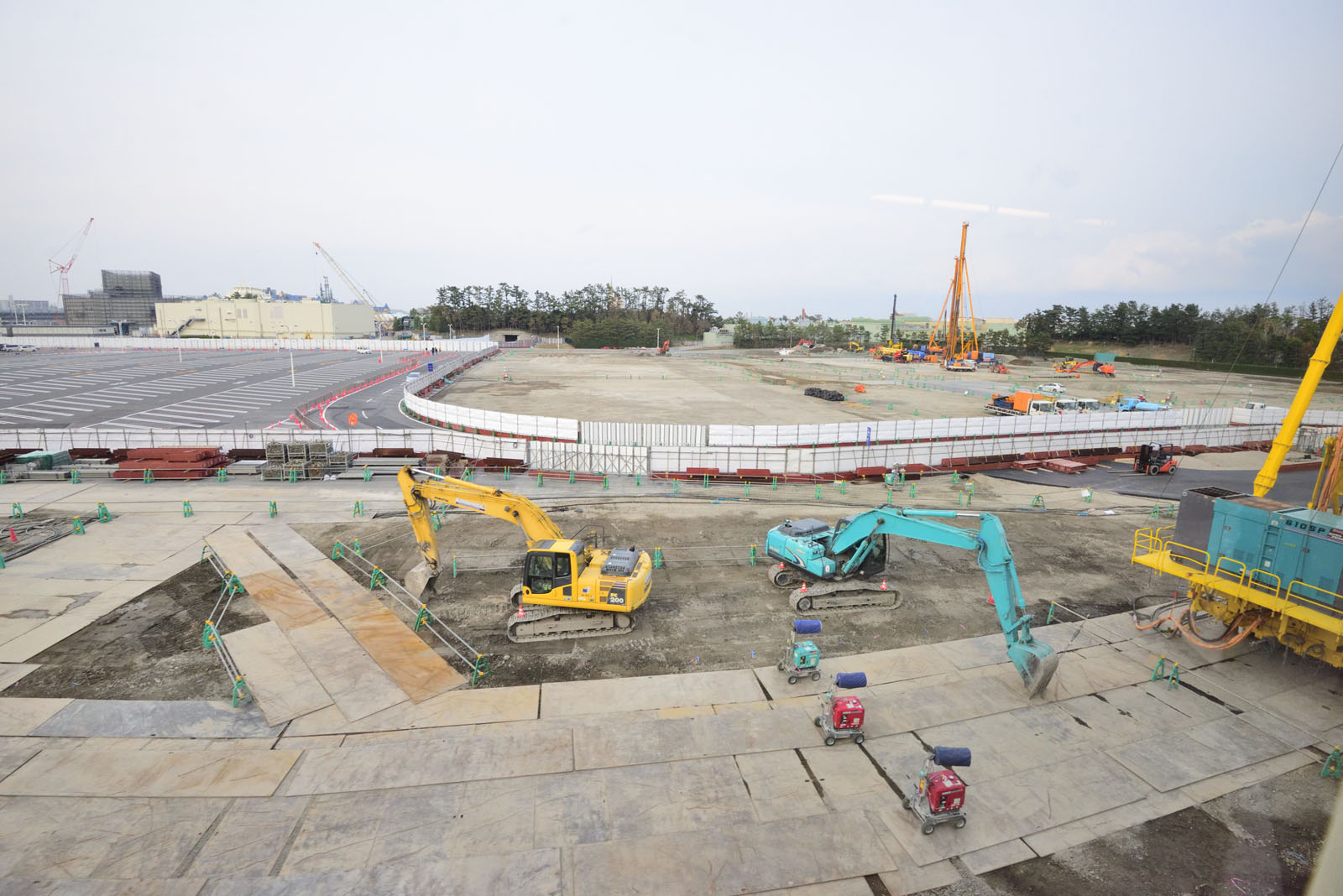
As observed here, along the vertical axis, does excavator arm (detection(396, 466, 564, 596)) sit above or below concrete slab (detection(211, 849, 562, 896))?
above

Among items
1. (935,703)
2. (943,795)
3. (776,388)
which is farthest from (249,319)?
(943,795)

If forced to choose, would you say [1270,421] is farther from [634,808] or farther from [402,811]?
[402,811]

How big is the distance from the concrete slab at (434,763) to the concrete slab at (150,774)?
23.8 inches

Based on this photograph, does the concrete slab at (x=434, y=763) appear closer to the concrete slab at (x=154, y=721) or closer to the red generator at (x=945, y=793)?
the concrete slab at (x=154, y=721)

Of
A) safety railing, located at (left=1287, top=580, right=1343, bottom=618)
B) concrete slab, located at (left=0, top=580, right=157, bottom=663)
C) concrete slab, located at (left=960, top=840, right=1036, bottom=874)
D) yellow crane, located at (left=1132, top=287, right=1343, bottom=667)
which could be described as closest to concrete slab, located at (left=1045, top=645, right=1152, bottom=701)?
yellow crane, located at (left=1132, top=287, right=1343, bottom=667)

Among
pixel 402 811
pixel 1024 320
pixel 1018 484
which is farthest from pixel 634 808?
pixel 1024 320

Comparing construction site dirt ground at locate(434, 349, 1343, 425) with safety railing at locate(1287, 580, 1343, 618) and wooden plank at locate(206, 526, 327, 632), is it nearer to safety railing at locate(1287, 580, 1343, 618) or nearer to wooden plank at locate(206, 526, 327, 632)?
wooden plank at locate(206, 526, 327, 632)

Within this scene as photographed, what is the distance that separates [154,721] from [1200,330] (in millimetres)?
146986

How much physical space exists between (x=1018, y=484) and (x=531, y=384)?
4448 cm

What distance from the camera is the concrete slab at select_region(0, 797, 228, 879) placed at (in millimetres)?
9219

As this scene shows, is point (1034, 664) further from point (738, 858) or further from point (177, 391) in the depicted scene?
point (177, 391)

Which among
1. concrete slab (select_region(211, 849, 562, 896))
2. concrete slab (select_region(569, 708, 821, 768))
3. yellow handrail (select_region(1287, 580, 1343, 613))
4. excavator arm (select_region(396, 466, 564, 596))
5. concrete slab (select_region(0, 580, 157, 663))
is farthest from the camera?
excavator arm (select_region(396, 466, 564, 596))

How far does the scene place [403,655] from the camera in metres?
14.8

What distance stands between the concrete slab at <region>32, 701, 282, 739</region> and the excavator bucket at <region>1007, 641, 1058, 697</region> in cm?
1505
